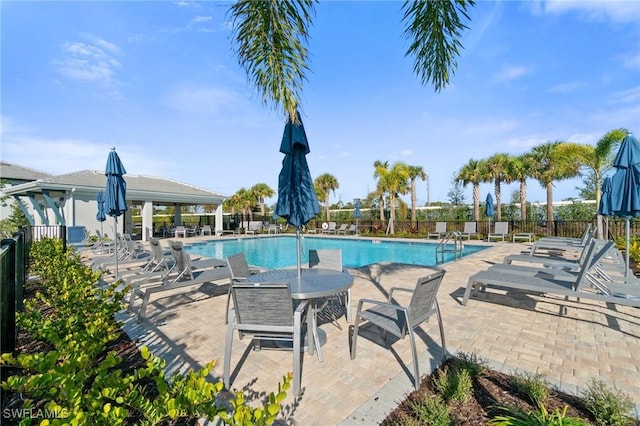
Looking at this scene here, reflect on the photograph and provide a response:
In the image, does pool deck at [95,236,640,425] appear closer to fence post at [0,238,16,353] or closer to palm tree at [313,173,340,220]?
fence post at [0,238,16,353]

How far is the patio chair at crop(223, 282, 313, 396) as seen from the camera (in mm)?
2516

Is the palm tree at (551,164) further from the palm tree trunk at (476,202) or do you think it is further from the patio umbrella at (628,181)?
the patio umbrella at (628,181)

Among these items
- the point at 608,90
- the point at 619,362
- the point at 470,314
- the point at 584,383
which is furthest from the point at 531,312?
the point at 608,90

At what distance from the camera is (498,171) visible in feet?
66.1

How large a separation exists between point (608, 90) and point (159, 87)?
55.9 ft

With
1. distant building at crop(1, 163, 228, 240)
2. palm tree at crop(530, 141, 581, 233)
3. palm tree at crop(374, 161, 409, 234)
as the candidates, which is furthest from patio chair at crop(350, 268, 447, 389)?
distant building at crop(1, 163, 228, 240)

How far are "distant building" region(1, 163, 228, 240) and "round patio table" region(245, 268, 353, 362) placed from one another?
57.4 feet

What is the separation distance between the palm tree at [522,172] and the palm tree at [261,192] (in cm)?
2125

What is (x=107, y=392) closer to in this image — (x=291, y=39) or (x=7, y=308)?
(x=7, y=308)

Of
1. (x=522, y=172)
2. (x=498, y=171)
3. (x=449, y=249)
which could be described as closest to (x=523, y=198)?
(x=522, y=172)

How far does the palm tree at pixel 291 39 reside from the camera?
13.0 feet

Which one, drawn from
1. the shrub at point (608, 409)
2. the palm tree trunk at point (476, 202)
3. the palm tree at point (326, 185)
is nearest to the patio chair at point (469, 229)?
the palm tree trunk at point (476, 202)

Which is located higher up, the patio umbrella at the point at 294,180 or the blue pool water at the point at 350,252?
the patio umbrella at the point at 294,180

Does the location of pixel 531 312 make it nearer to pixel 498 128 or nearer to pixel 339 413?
pixel 339 413
